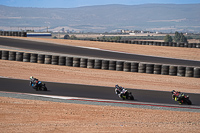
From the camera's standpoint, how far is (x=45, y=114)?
12.1 m

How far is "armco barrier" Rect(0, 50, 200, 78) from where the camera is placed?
22188 millimetres

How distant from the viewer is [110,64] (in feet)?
75.7

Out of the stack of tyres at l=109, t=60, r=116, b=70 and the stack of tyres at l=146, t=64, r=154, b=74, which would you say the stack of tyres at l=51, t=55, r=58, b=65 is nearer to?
the stack of tyres at l=109, t=60, r=116, b=70

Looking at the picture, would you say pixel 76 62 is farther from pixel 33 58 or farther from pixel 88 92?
pixel 88 92

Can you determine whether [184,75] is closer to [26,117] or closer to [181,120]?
[181,120]

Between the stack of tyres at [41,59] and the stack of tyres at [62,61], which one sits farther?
the stack of tyres at [41,59]

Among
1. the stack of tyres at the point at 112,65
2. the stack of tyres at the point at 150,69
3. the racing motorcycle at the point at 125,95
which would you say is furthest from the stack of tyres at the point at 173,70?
the racing motorcycle at the point at 125,95

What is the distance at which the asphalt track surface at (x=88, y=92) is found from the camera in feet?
→ 49.0

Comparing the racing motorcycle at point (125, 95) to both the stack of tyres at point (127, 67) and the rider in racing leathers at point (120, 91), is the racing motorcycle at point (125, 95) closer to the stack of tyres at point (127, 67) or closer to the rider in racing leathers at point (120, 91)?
the rider in racing leathers at point (120, 91)

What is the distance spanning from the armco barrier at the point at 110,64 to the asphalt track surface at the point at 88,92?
18.9 ft

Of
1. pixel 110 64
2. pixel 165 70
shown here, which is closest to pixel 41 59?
pixel 110 64

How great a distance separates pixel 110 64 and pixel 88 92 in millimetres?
7587

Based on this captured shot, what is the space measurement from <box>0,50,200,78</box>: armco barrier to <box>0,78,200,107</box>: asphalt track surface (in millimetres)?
5753

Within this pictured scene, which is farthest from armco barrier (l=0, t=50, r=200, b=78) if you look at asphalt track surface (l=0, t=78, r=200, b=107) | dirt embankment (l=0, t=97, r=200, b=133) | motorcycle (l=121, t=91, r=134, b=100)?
dirt embankment (l=0, t=97, r=200, b=133)
